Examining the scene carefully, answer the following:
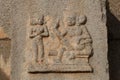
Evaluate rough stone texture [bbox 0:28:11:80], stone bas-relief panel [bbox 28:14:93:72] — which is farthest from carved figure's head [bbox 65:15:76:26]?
rough stone texture [bbox 0:28:11:80]

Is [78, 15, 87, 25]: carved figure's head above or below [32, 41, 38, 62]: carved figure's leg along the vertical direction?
above

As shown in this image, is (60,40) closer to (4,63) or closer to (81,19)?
(81,19)

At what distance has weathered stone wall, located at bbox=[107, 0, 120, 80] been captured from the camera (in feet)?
14.5

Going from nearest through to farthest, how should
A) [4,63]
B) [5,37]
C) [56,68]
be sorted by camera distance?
[56,68], [5,37], [4,63]

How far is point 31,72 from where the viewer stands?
148 inches

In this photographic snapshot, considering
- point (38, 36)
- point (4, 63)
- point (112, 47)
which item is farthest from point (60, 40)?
point (112, 47)

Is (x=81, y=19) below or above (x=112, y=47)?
above

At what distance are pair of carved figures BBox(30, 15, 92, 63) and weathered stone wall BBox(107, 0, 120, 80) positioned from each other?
2.34ft

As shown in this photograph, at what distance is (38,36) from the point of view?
379cm

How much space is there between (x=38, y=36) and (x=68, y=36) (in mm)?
221

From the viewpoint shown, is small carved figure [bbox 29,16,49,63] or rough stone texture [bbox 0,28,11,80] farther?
rough stone texture [bbox 0,28,11,80]

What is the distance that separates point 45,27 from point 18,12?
243mm

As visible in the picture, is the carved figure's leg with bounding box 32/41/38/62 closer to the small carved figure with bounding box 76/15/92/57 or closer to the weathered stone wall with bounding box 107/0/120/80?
the small carved figure with bounding box 76/15/92/57

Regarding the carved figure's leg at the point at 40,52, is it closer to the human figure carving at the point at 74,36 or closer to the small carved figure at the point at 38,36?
the small carved figure at the point at 38,36
